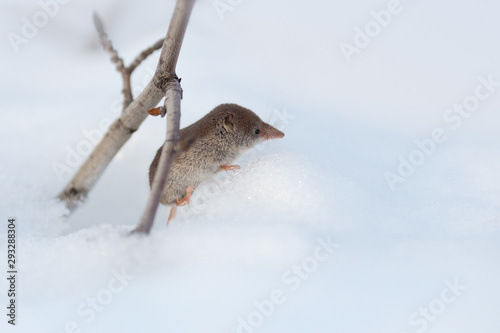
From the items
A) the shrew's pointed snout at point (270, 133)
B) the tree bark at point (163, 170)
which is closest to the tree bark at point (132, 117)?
the tree bark at point (163, 170)

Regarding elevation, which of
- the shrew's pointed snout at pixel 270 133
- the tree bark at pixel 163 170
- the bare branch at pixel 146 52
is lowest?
the tree bark at pixel 163 170

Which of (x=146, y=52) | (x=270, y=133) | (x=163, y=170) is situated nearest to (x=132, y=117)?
(x=146, y=52)

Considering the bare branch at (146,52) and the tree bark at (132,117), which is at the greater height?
the bare branch at (146,52)

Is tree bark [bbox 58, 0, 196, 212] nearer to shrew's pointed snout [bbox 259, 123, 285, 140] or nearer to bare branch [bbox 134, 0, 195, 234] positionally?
bare branch [bbox 134, 0, 195, 234]

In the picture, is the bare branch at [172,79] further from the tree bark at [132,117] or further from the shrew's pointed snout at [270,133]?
the shrew's pointed snout at [270,133]

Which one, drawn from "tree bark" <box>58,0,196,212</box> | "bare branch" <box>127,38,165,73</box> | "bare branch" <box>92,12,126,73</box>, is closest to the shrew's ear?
"tree bark" <box>58,0,196,212</box>

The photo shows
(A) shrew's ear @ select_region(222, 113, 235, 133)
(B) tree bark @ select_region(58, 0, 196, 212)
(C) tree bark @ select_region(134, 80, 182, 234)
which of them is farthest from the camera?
(A) shrew's ear @ select_region(222, 113, 235, 133)
